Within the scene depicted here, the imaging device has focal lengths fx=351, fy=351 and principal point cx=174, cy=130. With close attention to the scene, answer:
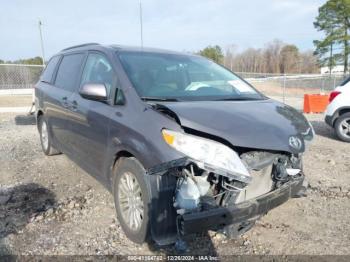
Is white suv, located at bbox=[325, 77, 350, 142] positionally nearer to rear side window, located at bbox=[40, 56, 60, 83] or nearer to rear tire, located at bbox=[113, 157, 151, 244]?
rear side window, located at bbox=[40, 56, 60, 83]

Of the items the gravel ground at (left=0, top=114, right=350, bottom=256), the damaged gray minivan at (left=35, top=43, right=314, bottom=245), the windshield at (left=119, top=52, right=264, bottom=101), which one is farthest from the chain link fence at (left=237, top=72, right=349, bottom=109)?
the damaged gray minivan at (left=35, top=43, right=314, bottom=245)

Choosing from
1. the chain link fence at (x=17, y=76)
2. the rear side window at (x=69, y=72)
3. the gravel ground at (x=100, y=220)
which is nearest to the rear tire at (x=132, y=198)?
the gravel ground at (x=100, y=220)

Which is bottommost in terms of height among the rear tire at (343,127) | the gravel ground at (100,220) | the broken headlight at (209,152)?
the gravel ground at (100,220)

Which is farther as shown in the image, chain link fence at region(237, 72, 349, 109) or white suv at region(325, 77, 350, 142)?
chain link fence at region(237, 72, 349, 109)

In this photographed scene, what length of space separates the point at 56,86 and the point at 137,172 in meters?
2.76

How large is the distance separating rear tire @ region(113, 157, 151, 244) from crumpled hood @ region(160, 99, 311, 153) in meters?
0.62

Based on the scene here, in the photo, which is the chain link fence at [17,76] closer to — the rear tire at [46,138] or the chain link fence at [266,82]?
the chain link fence at [266,82]

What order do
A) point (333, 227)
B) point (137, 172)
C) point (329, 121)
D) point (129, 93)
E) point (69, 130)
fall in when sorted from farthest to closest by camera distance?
1. point (329, 121)
2. point (69, 130)
3. point (333, 227)
4. point (129, 93)
5. point (137, 172)

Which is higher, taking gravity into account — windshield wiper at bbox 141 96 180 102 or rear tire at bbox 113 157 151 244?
windshield wiper at bbox 141 96 180 102

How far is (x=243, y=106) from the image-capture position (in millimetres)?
3348

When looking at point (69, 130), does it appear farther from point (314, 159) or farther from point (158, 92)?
point (314, 159)

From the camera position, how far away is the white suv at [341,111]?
7758 millimetres

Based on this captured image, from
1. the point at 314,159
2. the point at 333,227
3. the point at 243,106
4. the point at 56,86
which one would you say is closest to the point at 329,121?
the point at 314,159

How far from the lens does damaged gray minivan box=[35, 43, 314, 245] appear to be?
8.96ft
